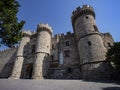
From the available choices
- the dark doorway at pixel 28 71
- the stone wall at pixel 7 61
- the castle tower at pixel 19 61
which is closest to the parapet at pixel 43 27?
the castle tower at pixel 19 61

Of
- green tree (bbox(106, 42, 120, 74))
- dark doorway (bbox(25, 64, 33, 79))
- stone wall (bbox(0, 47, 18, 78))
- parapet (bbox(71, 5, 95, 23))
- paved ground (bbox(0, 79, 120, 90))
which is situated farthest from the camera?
stone wall (bbox(0, 47, 18, 78))

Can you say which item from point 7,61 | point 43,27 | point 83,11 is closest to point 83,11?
point 83,11

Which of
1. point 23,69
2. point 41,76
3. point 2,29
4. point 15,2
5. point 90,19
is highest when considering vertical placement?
point 90,19

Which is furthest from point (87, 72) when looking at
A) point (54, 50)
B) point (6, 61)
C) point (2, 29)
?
point (6, 61)

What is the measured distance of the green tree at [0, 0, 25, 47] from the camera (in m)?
9.73

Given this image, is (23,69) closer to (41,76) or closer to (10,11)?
(41,76)

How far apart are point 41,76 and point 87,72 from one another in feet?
28.6

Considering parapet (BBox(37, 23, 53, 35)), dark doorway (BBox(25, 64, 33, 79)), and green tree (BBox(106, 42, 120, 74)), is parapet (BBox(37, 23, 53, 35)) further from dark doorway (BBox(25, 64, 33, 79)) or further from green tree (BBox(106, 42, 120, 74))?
green tree (BBox(106, 42, 120, 74))

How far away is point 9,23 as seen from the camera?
406 inches

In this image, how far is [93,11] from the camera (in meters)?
23.2

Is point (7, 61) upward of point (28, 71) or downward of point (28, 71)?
upward

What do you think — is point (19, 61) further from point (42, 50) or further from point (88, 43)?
point (88, 43)

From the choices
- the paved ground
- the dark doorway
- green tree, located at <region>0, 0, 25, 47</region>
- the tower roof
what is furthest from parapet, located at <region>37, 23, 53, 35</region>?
the paved ground

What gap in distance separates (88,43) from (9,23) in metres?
13.0
